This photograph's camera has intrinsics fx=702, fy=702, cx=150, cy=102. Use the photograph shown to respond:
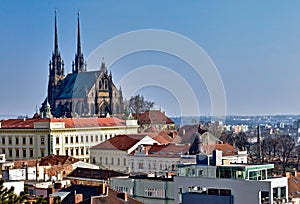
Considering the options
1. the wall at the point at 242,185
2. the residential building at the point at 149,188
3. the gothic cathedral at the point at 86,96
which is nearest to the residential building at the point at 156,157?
the residential building at the point at 149,188

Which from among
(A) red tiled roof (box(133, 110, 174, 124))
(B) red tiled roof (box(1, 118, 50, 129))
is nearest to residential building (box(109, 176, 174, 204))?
(B) red tiled roof (box(1, 118, 50, 129))

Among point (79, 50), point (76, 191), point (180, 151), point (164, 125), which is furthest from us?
point (79, 50)

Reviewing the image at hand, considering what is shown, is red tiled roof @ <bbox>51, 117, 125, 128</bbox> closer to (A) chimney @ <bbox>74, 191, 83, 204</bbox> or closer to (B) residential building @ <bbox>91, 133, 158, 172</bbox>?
(B) residential building @ <bbox>91, 133, 158, 172</bbox>

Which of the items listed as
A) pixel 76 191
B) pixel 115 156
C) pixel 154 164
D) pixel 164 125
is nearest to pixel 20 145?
pixel 115 156

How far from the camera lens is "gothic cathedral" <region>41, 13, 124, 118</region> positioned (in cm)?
14062

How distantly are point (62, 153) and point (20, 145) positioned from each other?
657 centimetres

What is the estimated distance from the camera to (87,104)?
463ft

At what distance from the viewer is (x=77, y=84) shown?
491 ft

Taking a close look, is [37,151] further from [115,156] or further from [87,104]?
[87,104]

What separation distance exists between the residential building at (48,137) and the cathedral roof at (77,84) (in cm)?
4022

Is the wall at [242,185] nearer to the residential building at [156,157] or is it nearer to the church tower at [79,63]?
the residential building at [156,157]

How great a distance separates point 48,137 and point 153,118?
122 ft

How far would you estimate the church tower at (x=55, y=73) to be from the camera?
158 metres

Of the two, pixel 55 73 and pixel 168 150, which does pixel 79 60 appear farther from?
pixel 168 150
